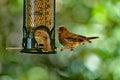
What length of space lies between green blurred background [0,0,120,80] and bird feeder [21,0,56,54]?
0.63m

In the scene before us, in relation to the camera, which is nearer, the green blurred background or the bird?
the bird

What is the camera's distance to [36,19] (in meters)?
2.18

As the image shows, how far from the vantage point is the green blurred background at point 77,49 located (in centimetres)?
284

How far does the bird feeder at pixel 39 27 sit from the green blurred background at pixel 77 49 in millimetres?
635

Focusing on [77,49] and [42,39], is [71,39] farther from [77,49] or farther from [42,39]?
[77,49]

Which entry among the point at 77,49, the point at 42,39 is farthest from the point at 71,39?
the point at 77,49

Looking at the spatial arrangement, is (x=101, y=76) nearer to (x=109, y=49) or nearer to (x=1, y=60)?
(x=109, y=49)

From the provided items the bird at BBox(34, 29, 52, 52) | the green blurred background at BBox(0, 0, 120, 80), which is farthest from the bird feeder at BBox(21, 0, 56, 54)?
the green blurred background at BBox(0, 0, 120, 80)

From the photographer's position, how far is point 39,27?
2.16 meters

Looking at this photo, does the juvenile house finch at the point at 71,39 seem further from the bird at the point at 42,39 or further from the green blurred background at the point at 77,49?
the green blurred background at the point at 77,49

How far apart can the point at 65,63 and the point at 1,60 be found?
354 mm

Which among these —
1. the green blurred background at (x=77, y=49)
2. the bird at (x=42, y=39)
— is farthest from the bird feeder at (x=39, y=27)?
the green blurred background at (x=77, y=49)

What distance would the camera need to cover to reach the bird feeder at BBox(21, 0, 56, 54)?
2076mm

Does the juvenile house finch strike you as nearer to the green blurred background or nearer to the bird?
the bird
